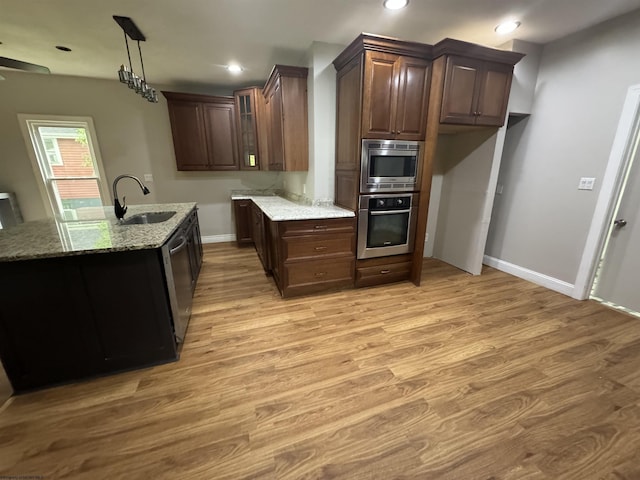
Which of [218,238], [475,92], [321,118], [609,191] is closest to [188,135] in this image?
[218,238]

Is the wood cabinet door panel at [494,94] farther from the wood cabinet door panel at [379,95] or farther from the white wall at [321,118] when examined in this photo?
the white wall at [321,118]

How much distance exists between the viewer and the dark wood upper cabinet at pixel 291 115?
293 centimetres

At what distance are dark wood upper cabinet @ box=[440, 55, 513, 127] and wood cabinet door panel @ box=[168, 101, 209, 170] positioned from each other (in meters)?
3.47

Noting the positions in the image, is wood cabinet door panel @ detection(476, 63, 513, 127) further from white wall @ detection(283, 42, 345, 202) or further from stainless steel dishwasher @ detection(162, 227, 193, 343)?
stainless steel dishwasher @ detection(162, 227, 193, 343)

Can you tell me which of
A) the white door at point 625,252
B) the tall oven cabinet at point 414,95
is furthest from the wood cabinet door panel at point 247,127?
the white door at point 625,252

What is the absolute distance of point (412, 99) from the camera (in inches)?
99.0

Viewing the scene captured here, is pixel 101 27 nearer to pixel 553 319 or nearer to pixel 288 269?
pixel 288 269

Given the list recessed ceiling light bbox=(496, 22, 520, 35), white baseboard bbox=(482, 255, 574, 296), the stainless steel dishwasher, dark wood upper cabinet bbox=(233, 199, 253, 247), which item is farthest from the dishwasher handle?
white baseboard bbox=(482, 255, 574, 296)

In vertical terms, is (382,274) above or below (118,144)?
below

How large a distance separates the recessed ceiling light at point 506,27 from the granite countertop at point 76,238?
351cm

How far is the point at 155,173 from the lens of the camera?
426cm

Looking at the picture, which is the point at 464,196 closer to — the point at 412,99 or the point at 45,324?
the point at 412,99

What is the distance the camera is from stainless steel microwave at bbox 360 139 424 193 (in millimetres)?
2523

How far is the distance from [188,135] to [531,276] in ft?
16.8
